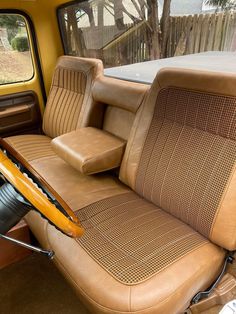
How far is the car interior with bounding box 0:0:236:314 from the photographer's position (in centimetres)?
91

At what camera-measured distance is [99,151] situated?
1531mm

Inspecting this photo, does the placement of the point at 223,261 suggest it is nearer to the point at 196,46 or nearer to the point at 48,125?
the point at 196,46

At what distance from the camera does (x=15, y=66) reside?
2268mm

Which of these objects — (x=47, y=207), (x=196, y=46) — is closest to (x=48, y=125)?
(x=196, y=46)

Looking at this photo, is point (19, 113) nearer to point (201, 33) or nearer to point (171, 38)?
point (171, 38)

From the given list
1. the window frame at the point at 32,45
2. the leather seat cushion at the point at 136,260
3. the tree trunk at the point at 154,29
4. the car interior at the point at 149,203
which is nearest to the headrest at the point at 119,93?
the car interior at the point at 149,203

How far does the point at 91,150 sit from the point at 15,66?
1.23 metres

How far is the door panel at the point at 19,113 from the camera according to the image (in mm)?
2246

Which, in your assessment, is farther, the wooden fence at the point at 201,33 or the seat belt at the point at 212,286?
the wooden fence at the point at 201,33

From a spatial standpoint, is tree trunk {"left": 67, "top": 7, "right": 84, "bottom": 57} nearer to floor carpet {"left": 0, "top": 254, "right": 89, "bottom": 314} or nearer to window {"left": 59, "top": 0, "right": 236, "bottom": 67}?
window {"left": 59, "top": 0, "right": 236, "bottom": 67}

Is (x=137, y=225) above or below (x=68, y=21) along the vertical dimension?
below

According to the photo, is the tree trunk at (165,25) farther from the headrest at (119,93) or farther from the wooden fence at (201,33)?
the headrest at (119,93)

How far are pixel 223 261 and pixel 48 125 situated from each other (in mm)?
1688

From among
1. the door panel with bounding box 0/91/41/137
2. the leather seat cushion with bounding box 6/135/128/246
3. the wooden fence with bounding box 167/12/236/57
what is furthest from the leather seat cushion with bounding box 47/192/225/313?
the door panel with bounding box 0/91/41/137
